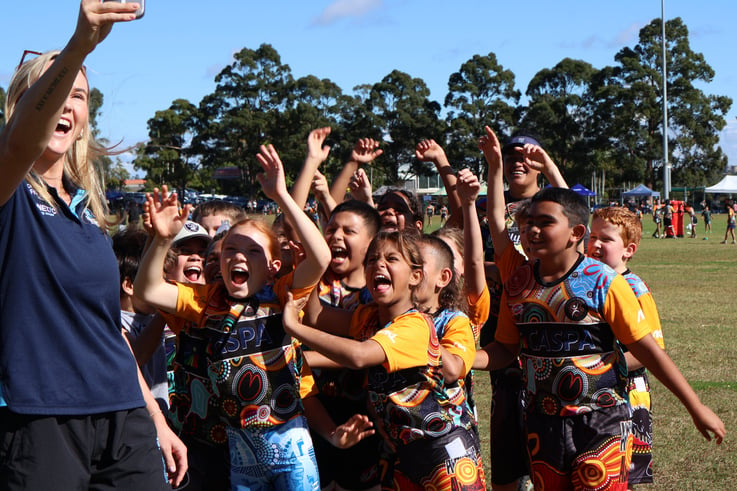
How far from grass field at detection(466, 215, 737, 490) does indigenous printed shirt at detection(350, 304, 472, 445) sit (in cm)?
246

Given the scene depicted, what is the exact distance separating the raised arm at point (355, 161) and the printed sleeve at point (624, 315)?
82.7 inches

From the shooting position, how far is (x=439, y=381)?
3.46m

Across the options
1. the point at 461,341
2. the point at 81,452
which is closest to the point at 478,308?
the point at 461,341

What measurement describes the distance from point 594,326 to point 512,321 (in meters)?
0.44

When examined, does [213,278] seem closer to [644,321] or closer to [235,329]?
[235,329]

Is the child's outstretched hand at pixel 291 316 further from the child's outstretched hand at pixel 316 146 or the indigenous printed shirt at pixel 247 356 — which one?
the child's outstretched hand at pixel 316 146

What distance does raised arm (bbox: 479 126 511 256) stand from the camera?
423 cm

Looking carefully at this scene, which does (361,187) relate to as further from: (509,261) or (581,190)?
(581,190)

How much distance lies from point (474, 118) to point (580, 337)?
68.1 metres

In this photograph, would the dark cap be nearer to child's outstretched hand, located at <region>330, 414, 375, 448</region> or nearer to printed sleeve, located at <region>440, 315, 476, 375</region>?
printed sleeve, located at <region>440, 315, 476, 375</region>

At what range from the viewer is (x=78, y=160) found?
2.66 m

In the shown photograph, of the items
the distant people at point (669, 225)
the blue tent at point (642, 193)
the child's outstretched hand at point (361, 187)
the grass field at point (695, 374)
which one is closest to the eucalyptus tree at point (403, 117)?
the blue tent at point (642, 193)

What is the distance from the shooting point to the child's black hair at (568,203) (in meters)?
3.72

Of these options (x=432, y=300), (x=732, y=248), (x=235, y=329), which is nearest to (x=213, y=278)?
(x=235, y=329)
